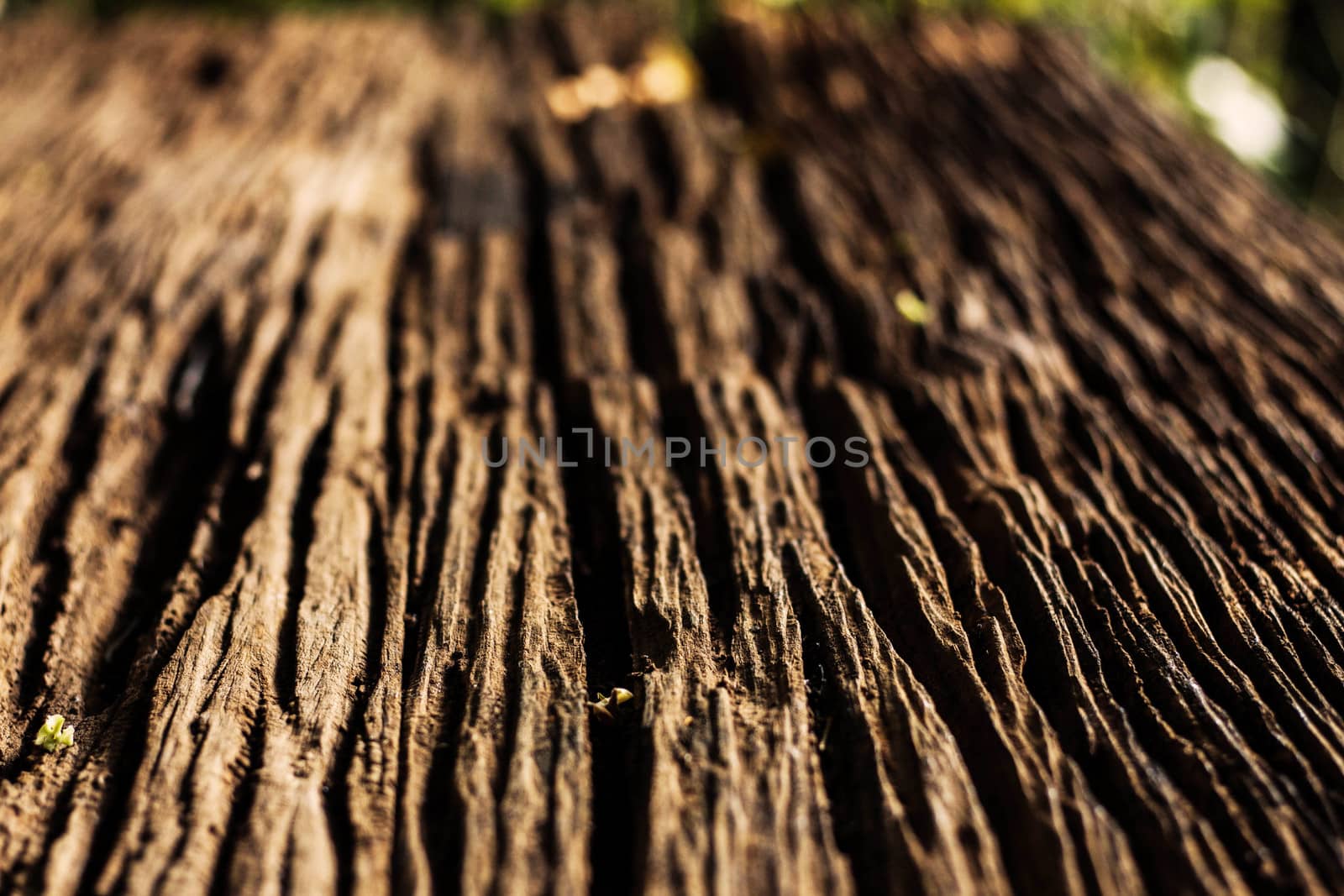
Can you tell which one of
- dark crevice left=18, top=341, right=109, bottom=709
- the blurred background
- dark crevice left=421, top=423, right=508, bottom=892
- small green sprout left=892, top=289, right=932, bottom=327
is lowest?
dark crevice left=421, top=423, right=508, bottom=892

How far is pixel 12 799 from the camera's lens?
151cm

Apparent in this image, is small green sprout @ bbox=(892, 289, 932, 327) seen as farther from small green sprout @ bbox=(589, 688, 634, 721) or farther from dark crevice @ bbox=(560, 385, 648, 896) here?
small green sprout @ bbox=(589, 688, 634, 721)

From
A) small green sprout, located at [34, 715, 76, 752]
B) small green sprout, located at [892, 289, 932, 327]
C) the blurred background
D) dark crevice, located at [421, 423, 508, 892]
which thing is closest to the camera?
dark crevice, located at [421, 423, 508, 892]

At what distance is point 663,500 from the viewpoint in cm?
210

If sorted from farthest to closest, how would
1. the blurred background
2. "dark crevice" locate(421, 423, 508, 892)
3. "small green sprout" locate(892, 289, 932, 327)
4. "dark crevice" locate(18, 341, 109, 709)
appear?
the blurred background → "small green sprout" locate(892, 289, 932, 327) → "dark crevice" locate(18, 341, 109, 709) → "dark crevice" locate(421, 423, 508, 892)

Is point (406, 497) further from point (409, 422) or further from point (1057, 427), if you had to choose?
point (1057, 427)

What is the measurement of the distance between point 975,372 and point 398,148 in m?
2.29

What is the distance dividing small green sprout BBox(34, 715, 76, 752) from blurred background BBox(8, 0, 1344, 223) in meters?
3.72

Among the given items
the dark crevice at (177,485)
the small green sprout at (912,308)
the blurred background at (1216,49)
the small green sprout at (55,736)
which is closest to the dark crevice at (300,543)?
the dark crevice at (177,485)

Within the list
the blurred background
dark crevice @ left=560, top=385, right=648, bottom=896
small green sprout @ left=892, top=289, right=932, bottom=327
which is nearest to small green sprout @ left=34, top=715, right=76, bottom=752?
dark crevice @ left=560, top=385, right=648, bottom=896

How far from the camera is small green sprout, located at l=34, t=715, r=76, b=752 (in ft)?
5.31

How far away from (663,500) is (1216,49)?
4.98 metres

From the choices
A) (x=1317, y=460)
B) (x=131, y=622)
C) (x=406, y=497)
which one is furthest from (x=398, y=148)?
(x=1317, y=460)

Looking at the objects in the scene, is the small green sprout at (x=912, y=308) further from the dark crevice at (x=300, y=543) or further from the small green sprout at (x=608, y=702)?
the dark crevice at (x=300, y=543)
